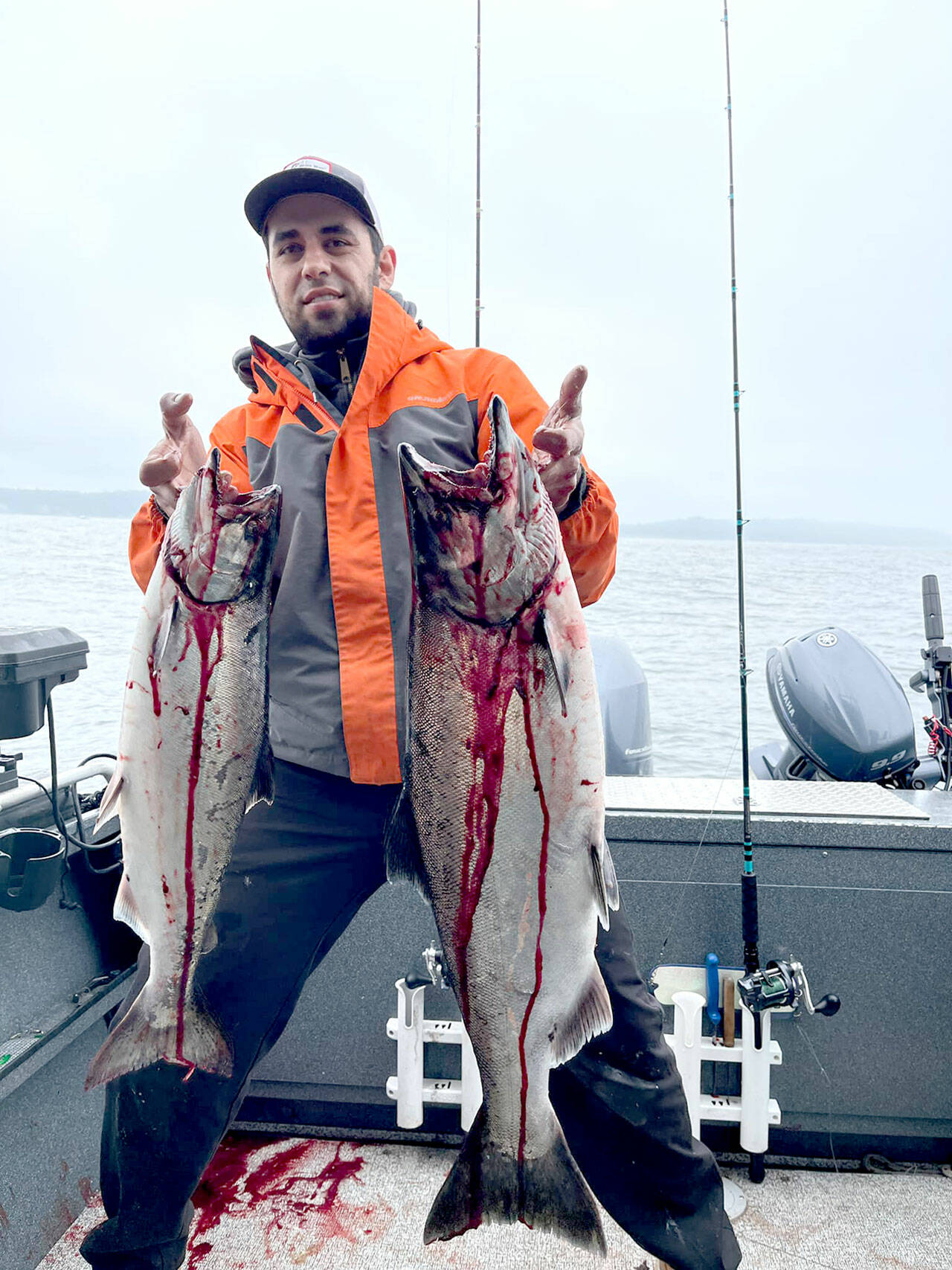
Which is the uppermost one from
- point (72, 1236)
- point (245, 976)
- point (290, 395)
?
point (290, 395)

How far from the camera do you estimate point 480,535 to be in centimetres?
148

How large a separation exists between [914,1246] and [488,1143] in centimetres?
194

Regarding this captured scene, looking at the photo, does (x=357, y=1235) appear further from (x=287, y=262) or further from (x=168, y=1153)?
(x=287, y=262)

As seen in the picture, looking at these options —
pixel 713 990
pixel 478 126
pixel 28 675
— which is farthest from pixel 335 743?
pixel 478 126

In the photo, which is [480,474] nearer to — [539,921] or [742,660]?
[539,921]

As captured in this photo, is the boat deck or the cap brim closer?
the cap brim

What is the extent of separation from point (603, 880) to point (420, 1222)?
2043 mm

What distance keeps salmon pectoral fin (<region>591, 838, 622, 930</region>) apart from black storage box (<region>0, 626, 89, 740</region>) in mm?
1744

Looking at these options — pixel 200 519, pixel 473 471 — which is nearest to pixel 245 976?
pixel 200 519

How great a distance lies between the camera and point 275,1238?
2850 millimetres

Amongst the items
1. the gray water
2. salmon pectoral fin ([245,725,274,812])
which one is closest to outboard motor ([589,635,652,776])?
the gray water

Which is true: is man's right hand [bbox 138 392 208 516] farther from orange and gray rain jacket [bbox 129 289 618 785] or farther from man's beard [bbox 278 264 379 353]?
man's beard [bbox 278 264 379 353]

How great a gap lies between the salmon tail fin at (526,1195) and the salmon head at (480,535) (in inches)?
38.7

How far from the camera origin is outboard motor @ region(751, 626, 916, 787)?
4328 millimetres
